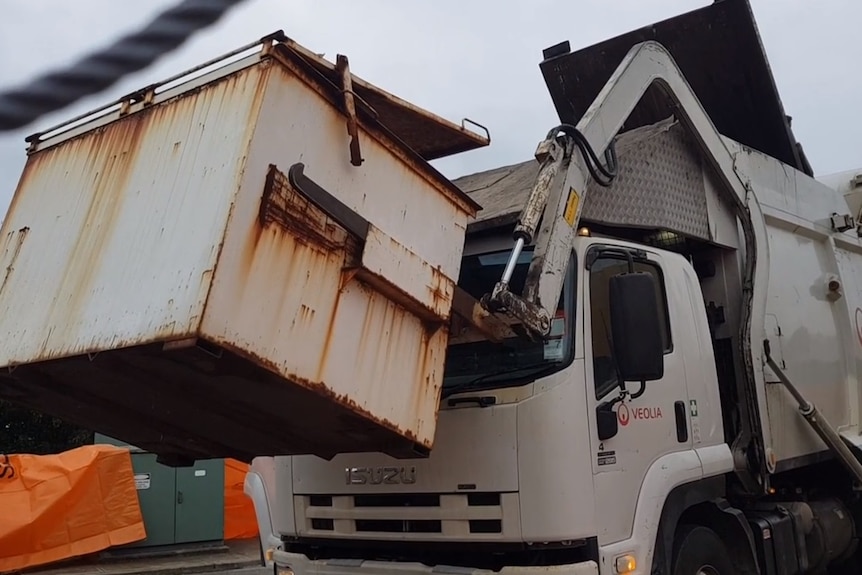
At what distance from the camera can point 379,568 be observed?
3604 mm

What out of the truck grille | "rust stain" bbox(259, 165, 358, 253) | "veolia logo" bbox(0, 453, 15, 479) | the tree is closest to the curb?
"veolia logo" bbox(0, 453, 15, 479)

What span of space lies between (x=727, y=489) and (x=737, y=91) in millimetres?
2788

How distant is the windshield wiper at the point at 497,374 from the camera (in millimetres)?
3438

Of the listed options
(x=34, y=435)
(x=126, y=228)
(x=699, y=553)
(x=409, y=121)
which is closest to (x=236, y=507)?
(x=34, y=435)

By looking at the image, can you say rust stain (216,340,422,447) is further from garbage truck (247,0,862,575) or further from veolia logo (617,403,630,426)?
veolia logo (617,403,630,426)

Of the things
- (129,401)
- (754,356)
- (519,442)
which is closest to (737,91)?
(754,356)

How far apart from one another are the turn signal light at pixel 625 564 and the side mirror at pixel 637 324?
29.1 inches

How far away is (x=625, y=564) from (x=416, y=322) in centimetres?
134

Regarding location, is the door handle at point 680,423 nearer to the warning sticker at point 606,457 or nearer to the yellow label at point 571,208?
the warning sticker at point 606,457

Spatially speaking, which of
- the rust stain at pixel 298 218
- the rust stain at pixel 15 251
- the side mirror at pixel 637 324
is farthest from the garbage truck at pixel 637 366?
the rust stain at pixel 15 251

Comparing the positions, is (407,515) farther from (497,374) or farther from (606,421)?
(606,421)

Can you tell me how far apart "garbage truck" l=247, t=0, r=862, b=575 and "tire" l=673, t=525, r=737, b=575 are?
14 millimetres

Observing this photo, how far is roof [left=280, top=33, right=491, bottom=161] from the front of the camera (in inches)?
115

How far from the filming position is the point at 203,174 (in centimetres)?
266
